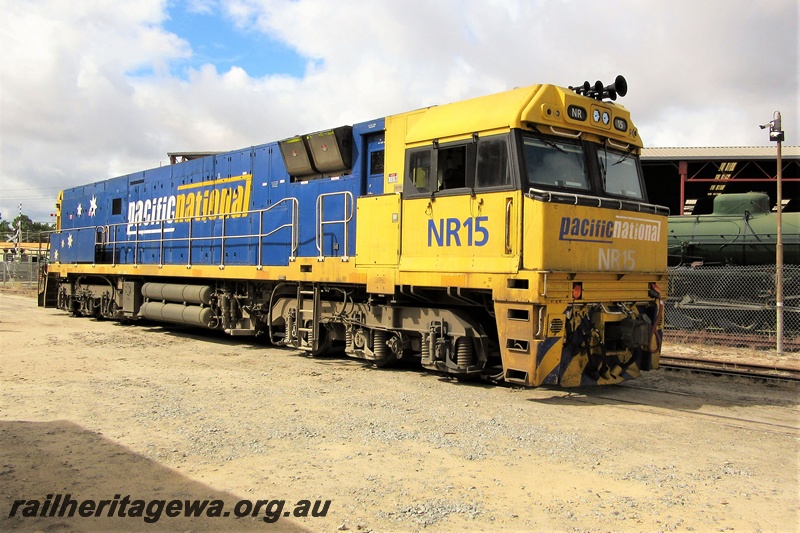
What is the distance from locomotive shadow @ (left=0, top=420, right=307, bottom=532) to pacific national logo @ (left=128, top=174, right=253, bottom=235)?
23.8 feet

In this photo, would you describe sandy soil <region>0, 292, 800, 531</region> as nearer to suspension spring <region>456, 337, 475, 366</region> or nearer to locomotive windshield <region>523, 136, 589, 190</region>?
suspension spring <region>456, 337, 475, 366</region>

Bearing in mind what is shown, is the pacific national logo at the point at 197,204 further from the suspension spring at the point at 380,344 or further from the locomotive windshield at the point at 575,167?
the locomotive windshield at the point at 575,167

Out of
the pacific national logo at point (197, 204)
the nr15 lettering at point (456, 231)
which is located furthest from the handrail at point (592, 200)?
the pacific national logo at point (197, 204)

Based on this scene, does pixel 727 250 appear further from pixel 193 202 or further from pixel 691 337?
pixel 193 202

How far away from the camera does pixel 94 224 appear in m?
19.0

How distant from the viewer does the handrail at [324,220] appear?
10.4 meters

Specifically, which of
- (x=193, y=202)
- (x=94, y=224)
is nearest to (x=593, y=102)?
(x=193, y=202)

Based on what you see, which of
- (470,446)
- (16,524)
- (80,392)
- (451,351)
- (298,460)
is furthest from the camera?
(451,351)

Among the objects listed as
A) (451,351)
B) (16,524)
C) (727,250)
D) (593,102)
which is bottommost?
(16,524)

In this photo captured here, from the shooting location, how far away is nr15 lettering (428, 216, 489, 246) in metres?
7.91

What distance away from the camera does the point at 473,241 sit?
316 inches

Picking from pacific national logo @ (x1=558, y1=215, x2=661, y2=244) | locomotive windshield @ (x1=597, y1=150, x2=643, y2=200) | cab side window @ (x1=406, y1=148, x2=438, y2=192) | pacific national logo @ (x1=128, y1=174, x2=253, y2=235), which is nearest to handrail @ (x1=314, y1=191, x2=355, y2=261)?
cab side window @ (x1=406, y1=148, x2=438, y2=192)

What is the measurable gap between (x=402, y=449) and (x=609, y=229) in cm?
419

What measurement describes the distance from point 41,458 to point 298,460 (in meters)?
2.28
